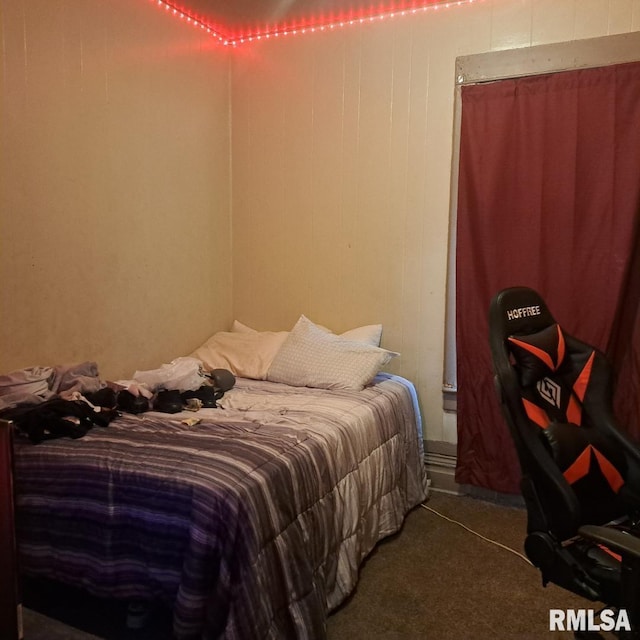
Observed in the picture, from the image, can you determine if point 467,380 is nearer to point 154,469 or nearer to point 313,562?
point 313,562

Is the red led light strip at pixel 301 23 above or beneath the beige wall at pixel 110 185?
above

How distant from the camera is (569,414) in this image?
1945mm

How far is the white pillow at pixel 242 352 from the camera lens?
3.25m

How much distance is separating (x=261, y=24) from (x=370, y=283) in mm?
1688

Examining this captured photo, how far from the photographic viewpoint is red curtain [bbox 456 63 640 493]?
8.89 ft

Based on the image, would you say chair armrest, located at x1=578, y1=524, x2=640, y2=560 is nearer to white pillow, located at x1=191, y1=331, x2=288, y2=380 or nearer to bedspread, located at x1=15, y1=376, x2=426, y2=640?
bedspread, located at x1=15, y1=376, x2=426, y2=640

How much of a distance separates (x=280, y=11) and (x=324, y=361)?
78.5 inches

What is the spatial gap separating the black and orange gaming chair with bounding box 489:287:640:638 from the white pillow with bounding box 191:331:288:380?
1.64 meters

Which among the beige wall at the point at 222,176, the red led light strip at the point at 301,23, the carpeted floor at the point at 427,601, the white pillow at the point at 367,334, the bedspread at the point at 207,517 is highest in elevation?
the red led light strip at the point at 301,23

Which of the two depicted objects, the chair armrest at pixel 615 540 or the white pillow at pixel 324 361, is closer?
the chair armrest at pixel 615 540

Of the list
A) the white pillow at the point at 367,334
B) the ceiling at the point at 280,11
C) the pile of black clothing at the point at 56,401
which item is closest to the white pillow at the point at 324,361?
the white pillow at the point at 367,334

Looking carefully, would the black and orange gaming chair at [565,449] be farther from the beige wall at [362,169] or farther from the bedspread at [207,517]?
the beige wall at [362,169]

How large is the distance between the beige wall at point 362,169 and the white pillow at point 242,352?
28cm

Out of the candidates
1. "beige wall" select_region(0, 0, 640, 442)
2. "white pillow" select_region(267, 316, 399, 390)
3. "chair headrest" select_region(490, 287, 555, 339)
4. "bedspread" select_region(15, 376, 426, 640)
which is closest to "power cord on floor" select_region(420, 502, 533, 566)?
"beige wall" select_region(0, 0, 640, 442)
